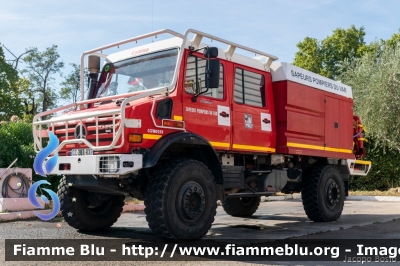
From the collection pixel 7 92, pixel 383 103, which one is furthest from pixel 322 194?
pixel 7 92

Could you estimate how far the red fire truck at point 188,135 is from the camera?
21.9 ft

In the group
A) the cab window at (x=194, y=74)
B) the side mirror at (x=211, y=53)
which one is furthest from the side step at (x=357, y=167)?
the side mirror at (x=211, y=53)

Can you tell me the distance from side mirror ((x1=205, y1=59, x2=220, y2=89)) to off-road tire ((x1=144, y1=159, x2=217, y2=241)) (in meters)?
1.11

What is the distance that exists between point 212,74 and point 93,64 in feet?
8.01

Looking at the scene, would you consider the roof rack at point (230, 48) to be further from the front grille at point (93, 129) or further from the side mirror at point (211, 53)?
the front grille at point (93, 129)

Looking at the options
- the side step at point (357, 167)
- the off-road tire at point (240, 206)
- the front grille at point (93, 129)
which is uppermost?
the front grille at point (93, 129)

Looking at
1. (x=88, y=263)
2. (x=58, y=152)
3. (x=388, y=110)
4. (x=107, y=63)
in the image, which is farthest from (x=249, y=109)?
(x=388, y=110)

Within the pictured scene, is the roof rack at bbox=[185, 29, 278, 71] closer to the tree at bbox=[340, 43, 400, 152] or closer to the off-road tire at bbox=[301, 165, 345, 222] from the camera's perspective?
the off-road tire at bbox=[301, 165, 345, 222]

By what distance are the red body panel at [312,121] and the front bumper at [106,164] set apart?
349cm

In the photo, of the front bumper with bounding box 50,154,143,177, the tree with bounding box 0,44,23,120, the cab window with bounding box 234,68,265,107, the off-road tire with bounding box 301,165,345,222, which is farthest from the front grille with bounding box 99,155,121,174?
the tree with bounding box 0,44,23,120

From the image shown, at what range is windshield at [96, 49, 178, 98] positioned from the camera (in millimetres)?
7484

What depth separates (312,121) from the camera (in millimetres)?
9930

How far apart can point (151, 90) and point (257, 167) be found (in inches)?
111

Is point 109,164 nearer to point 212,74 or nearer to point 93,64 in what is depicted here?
point 212,74
